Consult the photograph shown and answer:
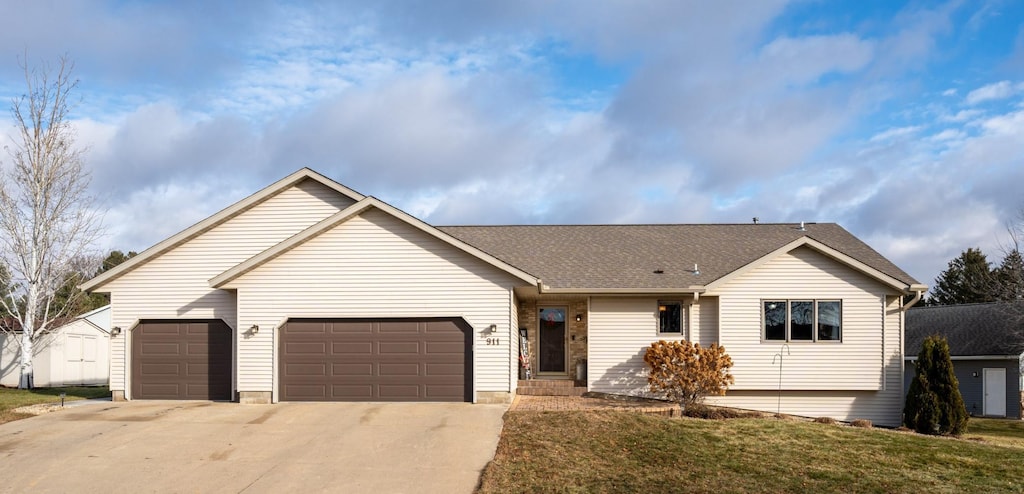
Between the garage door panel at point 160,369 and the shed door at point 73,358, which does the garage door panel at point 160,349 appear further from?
the shed door at point 73,358

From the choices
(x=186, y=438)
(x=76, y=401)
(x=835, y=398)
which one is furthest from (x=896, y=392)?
(x=76, y=401)

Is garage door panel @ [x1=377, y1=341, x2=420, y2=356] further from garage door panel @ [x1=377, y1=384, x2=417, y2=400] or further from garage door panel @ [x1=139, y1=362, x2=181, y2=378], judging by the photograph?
garage door panel @ [x1=139, y1=362, x2=181, y2=378]

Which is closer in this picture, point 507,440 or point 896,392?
point 507,440

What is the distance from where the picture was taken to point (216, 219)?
19.1m

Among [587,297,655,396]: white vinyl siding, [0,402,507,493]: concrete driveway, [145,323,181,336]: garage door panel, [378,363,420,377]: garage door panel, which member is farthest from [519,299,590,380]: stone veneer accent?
[145,323,181,336]: garage door panel

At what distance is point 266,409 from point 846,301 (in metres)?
13.8

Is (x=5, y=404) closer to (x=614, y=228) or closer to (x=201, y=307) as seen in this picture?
(x=201, y=307)

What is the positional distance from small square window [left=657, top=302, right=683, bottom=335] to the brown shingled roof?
2.32 ft

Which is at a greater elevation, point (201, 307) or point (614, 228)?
point (614, 228)

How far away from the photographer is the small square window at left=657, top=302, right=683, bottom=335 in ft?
65.7

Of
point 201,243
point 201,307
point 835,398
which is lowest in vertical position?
point 835,398

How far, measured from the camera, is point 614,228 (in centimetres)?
2530

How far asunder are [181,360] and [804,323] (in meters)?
15.0

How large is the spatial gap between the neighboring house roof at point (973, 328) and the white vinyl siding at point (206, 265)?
764 inches
